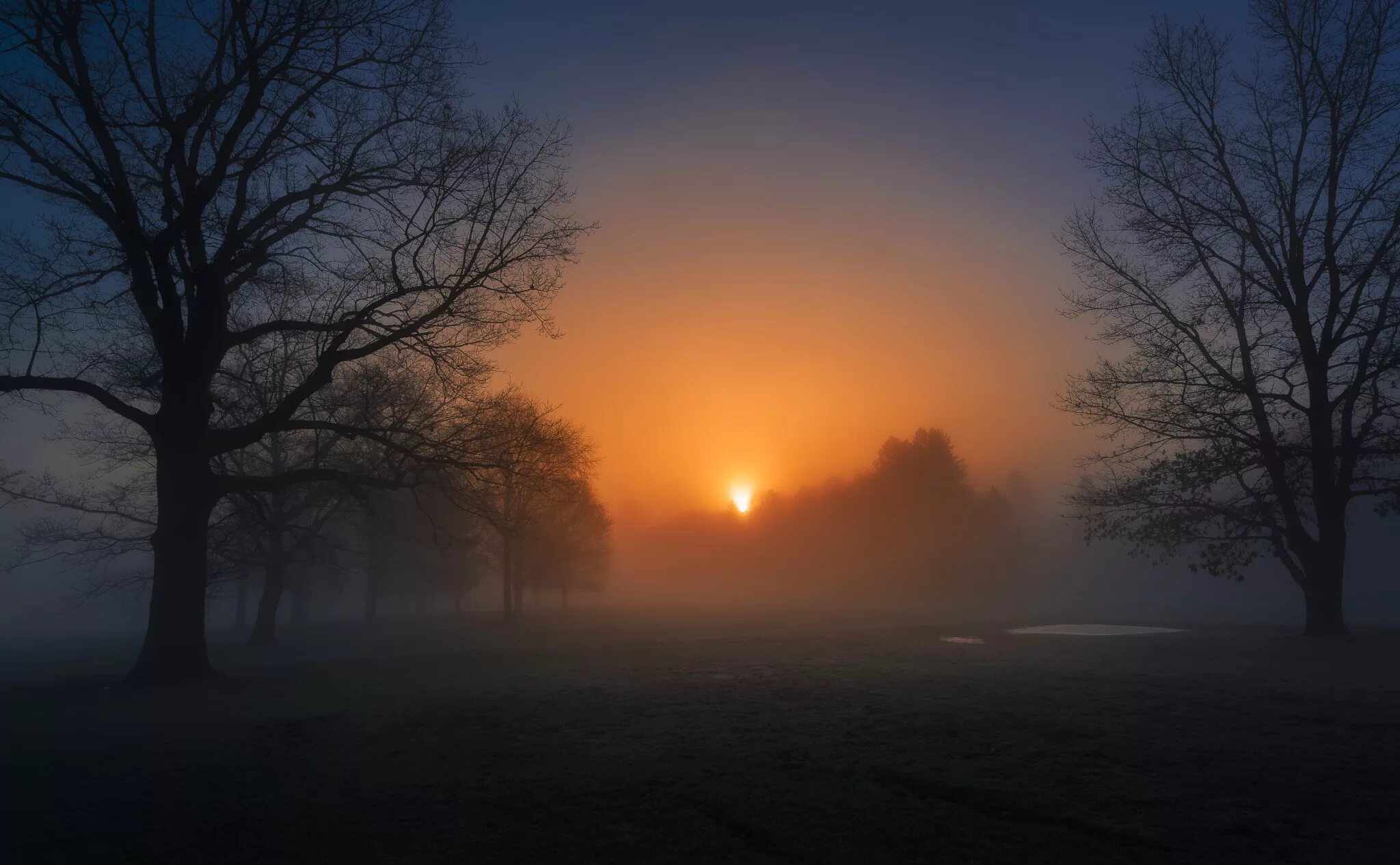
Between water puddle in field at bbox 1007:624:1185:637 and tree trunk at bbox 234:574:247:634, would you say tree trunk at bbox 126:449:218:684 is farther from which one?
tree trunk at bbox 234:574:247:634

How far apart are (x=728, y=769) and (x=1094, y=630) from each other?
25.2 m

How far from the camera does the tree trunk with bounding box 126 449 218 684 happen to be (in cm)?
1371

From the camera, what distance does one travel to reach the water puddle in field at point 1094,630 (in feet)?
80.0

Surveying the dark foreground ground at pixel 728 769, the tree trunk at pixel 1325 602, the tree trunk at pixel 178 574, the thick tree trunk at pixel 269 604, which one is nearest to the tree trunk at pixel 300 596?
the thick tree trunk at pixel 269 604

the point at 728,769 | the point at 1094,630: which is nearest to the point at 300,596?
the point at 1094,630

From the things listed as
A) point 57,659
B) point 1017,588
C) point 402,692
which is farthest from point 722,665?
point 1017,588

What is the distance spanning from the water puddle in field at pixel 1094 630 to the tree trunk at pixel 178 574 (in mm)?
22250

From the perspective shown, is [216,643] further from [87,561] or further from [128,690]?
[128,690]

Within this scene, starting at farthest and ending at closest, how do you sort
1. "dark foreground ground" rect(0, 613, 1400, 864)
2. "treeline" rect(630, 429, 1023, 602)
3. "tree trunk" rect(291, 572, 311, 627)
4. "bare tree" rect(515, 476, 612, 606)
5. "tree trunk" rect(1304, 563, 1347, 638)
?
"treeline" rect(630, 429, 1023, 602) → "bare tree" rect(515, 476, 612, 606) → "tree trunk" rect(291, 572, 311, 627) → "tree trunk" rect(1304, 563, 1347, 638) → "dark foreground ground" rect(0, 613, 1400, 864)

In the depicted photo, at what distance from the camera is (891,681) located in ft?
36.9

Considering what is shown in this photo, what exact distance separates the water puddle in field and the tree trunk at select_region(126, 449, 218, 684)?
22250 mm

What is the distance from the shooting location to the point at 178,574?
45.8 ft

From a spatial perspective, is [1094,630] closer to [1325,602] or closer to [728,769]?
[1325,602]

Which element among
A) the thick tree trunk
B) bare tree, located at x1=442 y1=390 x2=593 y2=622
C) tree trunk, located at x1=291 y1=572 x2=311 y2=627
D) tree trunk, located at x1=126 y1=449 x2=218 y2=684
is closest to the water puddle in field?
bare tree, located at x1=442 y1=390 x2=593 y2=622
